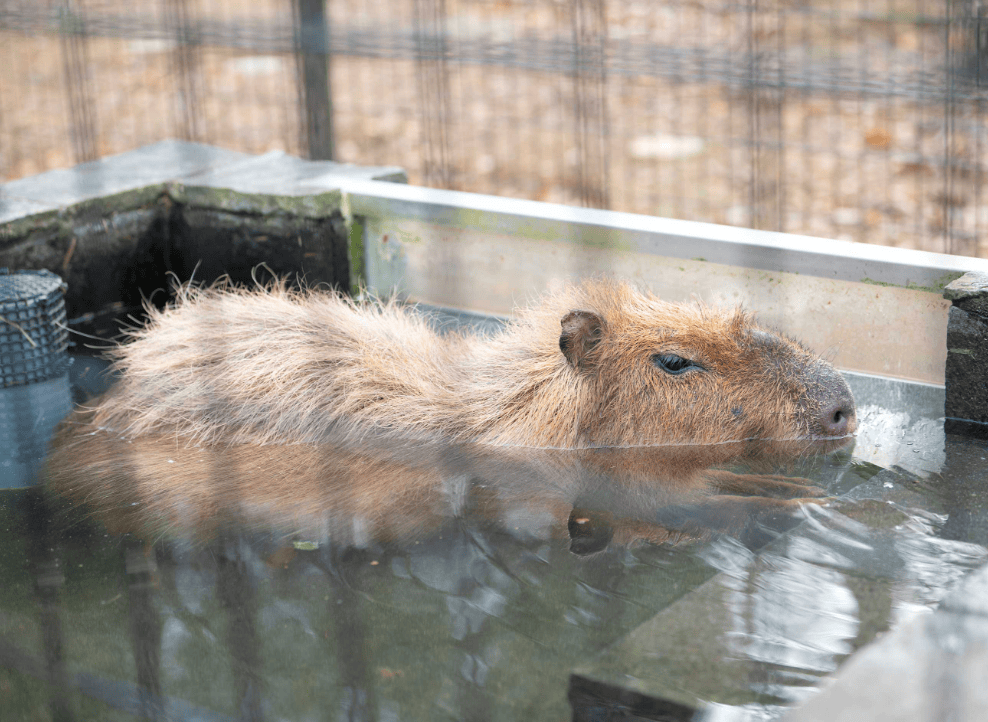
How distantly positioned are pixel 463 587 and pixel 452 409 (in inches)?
46.4

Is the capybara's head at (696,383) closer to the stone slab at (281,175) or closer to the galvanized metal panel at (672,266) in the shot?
the galvanized metal panel at (672,266)

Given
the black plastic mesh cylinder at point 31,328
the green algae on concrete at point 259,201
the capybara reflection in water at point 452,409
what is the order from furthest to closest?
the green algae on concrete at point 259,201 < the black plastic mesh cylinder at point 31,328 < the capybara reflection in water at point 452,409

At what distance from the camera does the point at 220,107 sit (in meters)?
10.8

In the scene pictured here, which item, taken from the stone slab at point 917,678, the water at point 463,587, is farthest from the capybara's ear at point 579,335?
Answer: the stone slab at point 917,678

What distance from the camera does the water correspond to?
263cm

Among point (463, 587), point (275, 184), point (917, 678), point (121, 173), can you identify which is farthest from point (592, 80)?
point (917, 678)

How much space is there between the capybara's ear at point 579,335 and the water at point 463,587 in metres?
0.37

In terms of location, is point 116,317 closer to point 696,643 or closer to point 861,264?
point 861,264

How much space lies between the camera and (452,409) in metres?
4.16

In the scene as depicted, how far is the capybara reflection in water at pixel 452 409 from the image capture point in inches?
150

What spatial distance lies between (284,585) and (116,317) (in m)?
3.07

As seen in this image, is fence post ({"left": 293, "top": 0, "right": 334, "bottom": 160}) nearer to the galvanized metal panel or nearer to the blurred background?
the blurred background

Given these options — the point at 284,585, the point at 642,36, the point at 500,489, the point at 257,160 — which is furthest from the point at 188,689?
the point at 642,36

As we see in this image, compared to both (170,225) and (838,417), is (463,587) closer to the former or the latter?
(838,417)
